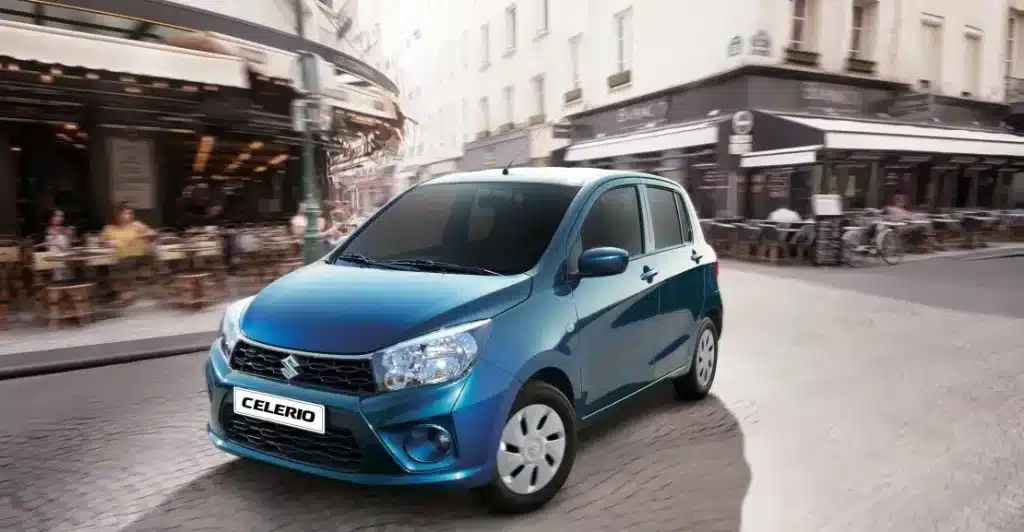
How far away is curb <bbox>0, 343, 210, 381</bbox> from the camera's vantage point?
632 cm

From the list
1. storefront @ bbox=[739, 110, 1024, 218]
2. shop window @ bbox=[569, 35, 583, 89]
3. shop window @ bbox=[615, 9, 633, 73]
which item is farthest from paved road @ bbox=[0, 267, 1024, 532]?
shop window @ bbox=[569, 35, 583, 89]

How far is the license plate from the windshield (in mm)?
1142

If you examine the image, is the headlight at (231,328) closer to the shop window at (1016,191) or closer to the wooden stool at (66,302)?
the wooden stool at (66,302)

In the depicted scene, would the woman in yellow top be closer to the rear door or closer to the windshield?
the windshield

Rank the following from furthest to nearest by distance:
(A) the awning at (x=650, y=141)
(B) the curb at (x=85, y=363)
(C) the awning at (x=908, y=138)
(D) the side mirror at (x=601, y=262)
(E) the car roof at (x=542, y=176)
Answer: (A) the awning at (x=650, y=141)
(C) the awning at (x=908, y=138)
(B) the curb at (x=85, y=363)
(E) the car roof at (x=542, y=176)
(D) the side mirror at (x=601, y=262)

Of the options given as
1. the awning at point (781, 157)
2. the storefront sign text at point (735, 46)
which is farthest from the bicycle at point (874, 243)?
the storefront sign text at point (735, 46)

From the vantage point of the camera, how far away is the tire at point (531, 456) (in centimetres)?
329

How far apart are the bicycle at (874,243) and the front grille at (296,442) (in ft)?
48.0

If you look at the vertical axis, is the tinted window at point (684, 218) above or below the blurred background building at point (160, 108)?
below

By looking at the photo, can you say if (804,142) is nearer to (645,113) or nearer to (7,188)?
(645,113)

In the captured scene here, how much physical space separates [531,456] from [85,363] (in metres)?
5.18

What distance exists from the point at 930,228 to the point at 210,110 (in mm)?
16868

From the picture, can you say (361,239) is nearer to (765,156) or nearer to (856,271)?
(856,271)

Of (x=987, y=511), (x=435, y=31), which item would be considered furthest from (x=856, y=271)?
(x=435, y=31)
